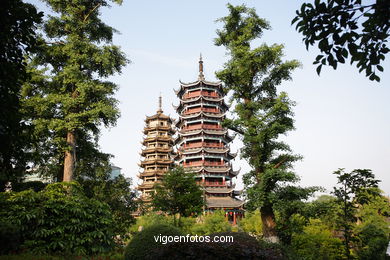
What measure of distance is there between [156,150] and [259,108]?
31.4 m

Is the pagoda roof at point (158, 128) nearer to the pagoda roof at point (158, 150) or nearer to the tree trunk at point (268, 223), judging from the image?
the pagoda roof at point (158, 150)

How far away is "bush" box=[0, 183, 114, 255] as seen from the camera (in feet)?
30.3

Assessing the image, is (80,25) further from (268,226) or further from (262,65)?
(268,226)

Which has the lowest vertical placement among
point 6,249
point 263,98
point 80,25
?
point 6,249

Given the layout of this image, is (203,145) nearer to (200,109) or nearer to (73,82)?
(200,109)

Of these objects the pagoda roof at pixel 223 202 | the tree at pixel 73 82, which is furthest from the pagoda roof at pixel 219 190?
the tree at pixel 73 82

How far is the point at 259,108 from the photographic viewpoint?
14047 mm

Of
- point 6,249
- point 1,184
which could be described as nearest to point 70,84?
point 1,184

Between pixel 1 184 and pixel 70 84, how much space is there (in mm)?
5950

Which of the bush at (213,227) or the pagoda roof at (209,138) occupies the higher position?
the pagoda roof at (209,138)

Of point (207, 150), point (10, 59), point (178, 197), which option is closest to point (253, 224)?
point (178, 197)

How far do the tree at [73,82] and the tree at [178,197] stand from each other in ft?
18.1

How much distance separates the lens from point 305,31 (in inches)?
139

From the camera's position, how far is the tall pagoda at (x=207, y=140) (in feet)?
123
